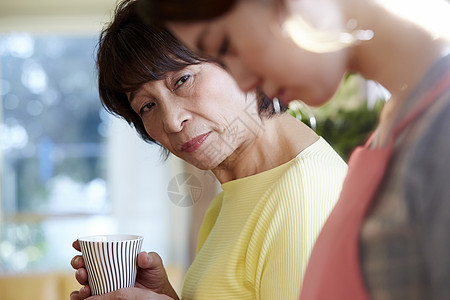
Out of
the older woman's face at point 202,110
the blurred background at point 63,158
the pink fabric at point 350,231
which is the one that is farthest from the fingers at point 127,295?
the blurred background at point 63,158

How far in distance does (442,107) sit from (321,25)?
0.30 feet

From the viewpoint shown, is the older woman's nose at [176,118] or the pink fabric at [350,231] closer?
the pink fabric at [350,231]

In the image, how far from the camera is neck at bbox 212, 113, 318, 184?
842 mm

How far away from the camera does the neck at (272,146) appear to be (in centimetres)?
84

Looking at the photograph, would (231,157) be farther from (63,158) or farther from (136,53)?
(63,158)

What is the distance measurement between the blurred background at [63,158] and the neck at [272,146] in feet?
8.49

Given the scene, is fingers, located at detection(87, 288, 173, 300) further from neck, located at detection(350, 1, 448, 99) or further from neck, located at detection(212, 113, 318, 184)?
neck, located at detection(350, 1, 448, 99)

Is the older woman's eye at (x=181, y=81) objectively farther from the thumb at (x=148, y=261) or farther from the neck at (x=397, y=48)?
the neck at (x=397, y=48)

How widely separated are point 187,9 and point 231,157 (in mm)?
623

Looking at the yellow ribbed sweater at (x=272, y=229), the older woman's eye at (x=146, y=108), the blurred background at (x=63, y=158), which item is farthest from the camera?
the blurred background at (x=63, y=158)

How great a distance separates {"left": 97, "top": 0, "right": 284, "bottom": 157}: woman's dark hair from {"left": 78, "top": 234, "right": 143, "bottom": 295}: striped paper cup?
270mm

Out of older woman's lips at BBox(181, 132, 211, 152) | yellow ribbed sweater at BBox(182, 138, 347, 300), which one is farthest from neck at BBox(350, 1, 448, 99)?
older woman's lips at BBox(181, 132, 211, 152)

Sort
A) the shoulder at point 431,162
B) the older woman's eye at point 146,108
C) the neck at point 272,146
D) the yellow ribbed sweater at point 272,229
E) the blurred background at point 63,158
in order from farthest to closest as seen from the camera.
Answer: the blurred background at point 63,158
the older woman's eye at point 146,108
the neck at point 272,146
the yellow ribbed sweater at point 272,229
the shoulder at point 431,162

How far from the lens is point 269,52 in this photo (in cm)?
35
